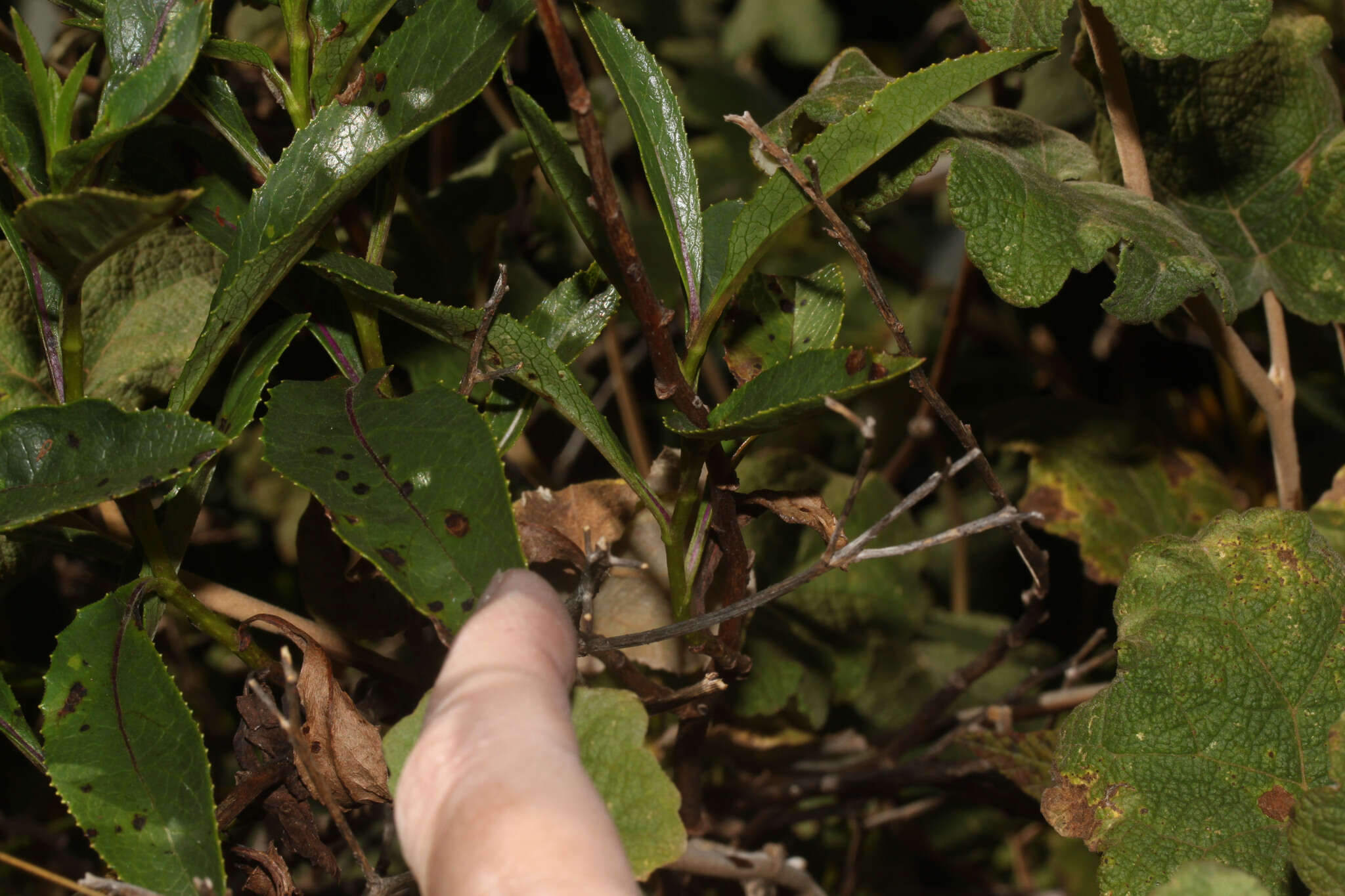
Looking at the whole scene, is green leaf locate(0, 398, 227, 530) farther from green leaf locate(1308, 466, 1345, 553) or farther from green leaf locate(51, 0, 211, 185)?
green leaf locate(1308, 466, 1345, 553)

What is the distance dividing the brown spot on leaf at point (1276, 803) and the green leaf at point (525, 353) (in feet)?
1.48

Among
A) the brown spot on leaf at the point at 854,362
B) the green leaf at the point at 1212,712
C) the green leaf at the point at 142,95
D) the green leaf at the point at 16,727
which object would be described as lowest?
the green leaf at the point at 1212,712

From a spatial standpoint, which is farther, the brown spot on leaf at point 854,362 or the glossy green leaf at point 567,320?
the glossy green leaf at point 567,320

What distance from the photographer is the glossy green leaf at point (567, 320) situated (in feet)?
2.35

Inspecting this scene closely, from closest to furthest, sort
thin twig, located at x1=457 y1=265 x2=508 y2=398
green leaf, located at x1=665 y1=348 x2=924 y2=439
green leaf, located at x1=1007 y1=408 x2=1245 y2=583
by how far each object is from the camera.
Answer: green leaf, located at x1=665 y1=348 x2=924 y2=439 → thin twig, located at x1=457 y1=265 x2=508 y2=398 → green leaf, located at x1=1007 y1=408 x2=1245 y2=583

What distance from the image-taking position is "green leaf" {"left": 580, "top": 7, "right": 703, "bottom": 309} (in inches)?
24.6

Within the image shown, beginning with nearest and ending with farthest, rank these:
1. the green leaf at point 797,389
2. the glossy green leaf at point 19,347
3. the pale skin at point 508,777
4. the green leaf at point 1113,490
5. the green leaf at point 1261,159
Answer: the pale skin at point 508,777 → the green leaf at point 797,389 → the glossy green leaf at point 19,347 → the green leaf at point 1261,159 → the green leaf at point 1113,490

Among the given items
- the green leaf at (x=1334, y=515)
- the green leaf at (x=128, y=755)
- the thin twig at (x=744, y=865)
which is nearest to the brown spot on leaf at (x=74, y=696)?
the green leaf at (x=128, y=755)

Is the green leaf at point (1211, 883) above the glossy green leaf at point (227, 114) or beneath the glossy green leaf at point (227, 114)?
beneath

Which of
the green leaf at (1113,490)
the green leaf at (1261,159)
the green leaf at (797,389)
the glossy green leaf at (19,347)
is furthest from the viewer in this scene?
the green leaf at (1113,490)

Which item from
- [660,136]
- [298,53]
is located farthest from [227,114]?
[660,136]

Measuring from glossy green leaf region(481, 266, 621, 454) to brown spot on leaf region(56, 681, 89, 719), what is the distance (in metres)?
0.28

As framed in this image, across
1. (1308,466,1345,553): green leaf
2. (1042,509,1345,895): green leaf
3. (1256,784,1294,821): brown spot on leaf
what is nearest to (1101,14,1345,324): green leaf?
(1308,466,1345,553): green leaf

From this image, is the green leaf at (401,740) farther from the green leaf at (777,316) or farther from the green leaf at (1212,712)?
the green leaf at (1212,712)
